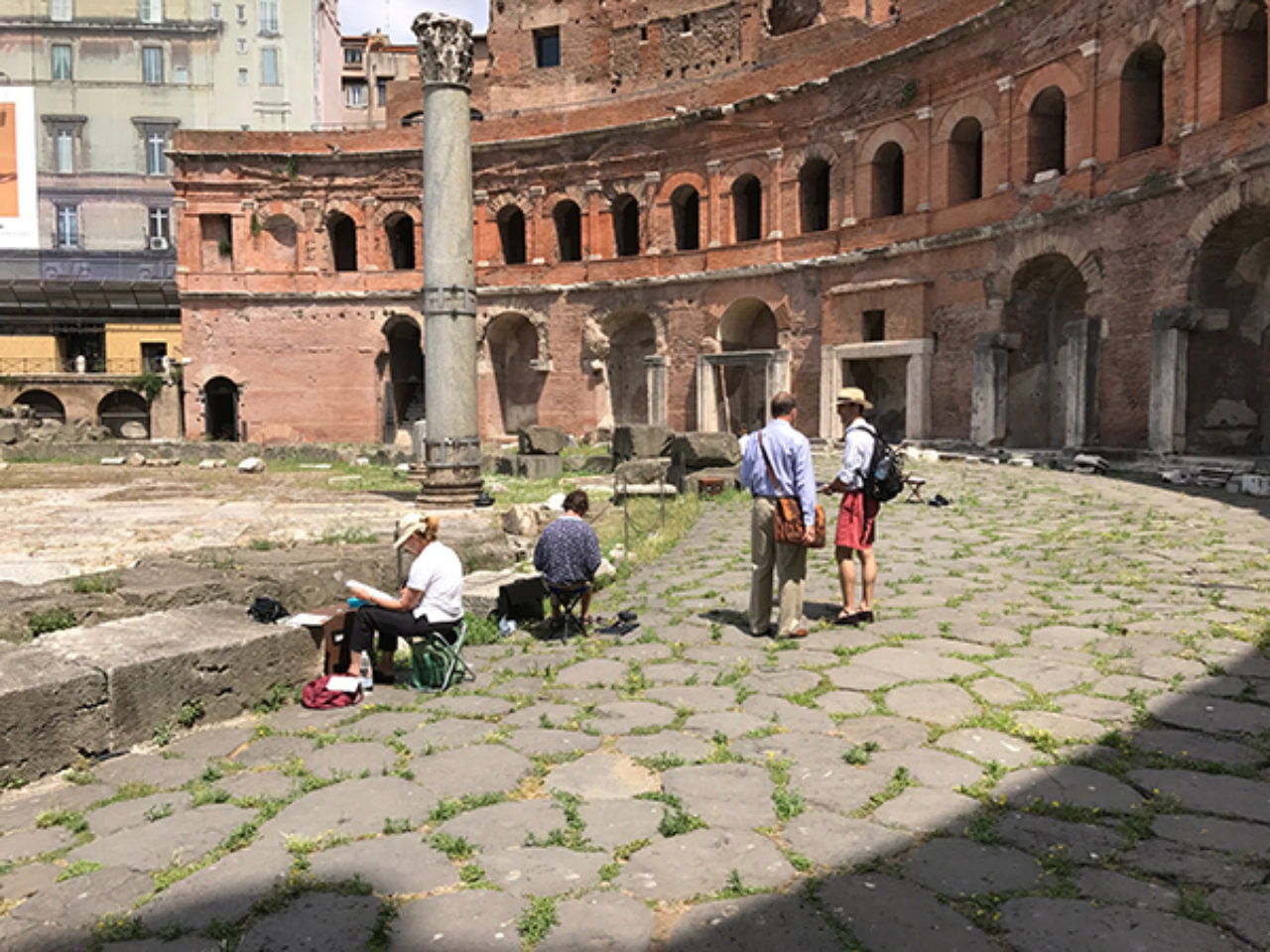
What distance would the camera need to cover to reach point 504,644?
606cm

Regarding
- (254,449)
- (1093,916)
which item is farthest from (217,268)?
(1093,916)

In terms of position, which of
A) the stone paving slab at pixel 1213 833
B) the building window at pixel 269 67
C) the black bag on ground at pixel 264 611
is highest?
the building window at pixel 269 67

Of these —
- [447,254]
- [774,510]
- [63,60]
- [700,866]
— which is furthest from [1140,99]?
[63,60]

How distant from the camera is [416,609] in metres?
5.21

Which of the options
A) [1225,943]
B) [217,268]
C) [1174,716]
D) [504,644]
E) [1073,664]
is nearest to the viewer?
[1225,943]

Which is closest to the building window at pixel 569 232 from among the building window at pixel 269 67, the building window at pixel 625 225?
the building window at pixel 625 225

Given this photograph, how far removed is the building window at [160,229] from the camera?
43281 millimetres

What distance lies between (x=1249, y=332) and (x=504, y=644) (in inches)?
535

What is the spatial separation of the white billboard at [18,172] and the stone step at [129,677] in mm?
46057

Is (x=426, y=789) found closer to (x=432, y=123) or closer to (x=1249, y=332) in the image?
(x=432, y=123)

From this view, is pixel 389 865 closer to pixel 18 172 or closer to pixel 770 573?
pixel 770 573

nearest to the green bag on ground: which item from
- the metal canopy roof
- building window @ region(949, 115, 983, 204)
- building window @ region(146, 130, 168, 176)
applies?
building window @ region(949, 115, 983, 204)

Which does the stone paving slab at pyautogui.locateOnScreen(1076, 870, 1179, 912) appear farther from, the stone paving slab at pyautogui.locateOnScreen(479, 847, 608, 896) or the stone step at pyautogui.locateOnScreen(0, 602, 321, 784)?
the stone step at pyautogui.locateOnScreen(0, 602, 321, 784)

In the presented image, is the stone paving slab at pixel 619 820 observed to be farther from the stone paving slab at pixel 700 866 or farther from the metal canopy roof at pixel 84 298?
the metal canopy roof at pixel 84 298
